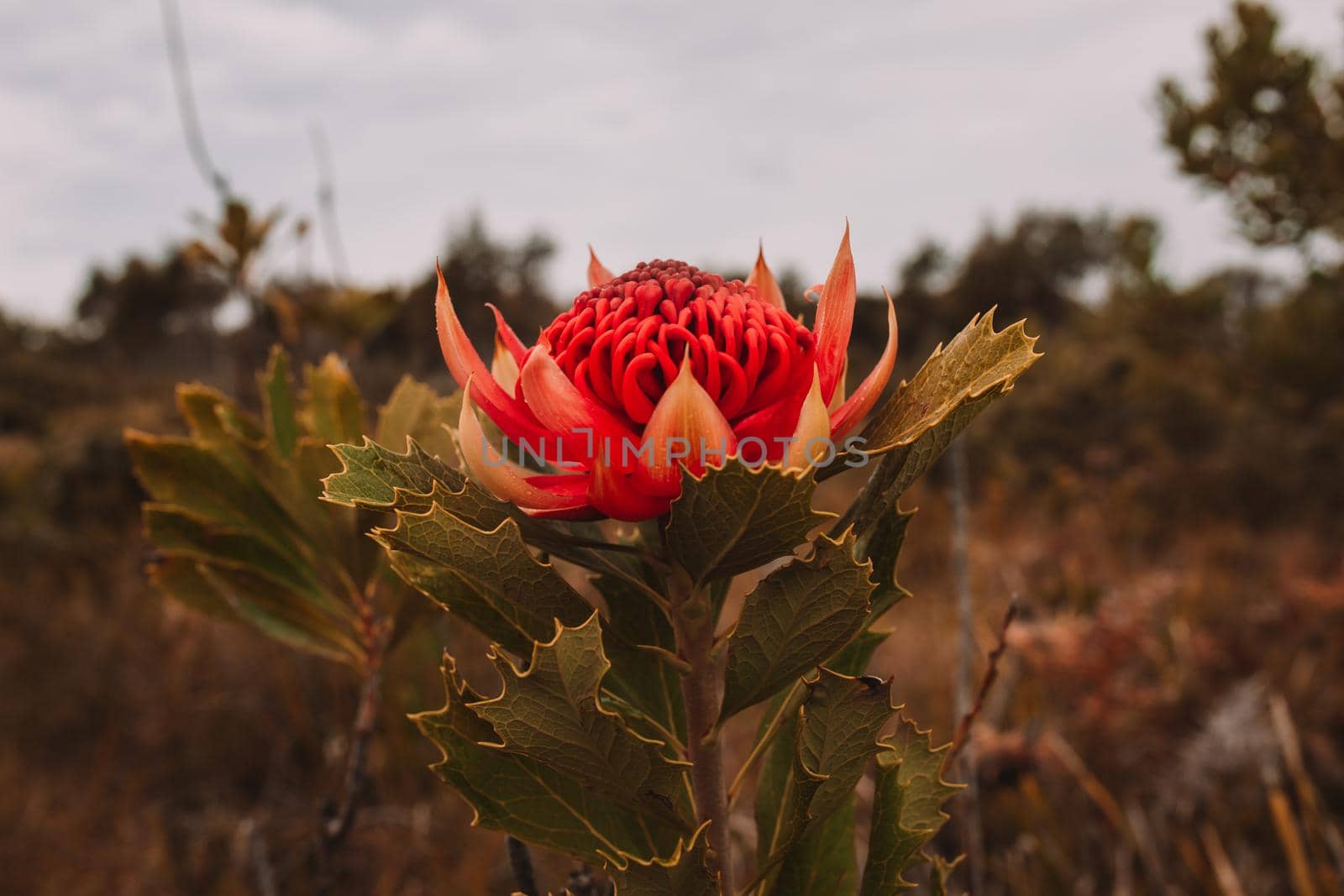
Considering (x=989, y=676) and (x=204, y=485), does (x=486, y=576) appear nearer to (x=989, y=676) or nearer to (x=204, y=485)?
(x=989, y=676)

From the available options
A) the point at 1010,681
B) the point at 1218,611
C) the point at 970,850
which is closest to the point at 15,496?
the point at 1010,681

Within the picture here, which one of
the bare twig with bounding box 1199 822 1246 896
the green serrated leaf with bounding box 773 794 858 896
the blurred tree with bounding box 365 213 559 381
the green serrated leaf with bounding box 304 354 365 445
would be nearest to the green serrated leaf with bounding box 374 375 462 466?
the green serrated leaf with bounding box 304 354 365 445

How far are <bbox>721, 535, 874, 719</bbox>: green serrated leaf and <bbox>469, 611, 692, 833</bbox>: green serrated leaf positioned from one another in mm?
95

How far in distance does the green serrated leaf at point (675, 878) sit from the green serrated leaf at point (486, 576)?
0.19 m

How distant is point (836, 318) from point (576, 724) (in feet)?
1.30

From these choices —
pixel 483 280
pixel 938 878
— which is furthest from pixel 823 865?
pixel 483 280

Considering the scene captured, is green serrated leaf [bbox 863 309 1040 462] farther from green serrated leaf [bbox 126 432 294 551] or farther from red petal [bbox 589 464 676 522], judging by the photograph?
green serrated leaf [bbox 126 432 294 551]

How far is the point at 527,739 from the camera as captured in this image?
0.65 m

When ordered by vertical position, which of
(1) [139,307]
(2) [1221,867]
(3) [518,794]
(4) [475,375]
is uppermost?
(1) [139,307]

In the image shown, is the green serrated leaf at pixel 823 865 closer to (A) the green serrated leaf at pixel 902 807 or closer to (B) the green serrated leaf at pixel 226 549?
(A) the green serrated leaf at pixel 902 807

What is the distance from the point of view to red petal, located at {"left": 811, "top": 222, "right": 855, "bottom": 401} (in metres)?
0.77

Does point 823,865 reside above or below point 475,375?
below

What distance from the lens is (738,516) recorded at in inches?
24.8

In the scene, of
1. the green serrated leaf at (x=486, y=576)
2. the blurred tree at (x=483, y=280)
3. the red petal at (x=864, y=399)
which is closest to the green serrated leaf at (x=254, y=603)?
the green serrated leaf at (x=486, y=576)
